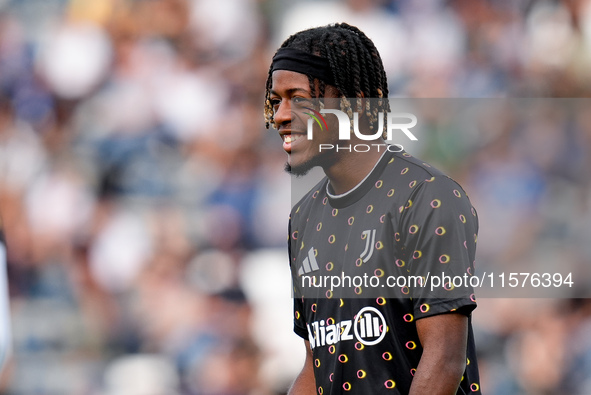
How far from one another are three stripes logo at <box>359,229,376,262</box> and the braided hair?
0.31 m

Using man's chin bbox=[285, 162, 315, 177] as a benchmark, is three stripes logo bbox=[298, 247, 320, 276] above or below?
below

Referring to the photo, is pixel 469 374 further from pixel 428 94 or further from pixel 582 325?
pixel 428 94

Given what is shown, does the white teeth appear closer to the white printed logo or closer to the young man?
the young man

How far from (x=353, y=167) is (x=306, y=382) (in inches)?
24.5

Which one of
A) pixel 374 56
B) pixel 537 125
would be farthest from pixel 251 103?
pixel 374 56

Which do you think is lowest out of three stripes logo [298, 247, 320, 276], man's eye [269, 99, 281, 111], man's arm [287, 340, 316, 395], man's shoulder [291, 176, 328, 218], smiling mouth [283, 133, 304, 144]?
man's arm [287, 340, 316, 395]

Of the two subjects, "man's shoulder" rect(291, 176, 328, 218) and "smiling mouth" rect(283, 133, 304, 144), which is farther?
"man's shoulder" rect(291, 176, 328, 218)

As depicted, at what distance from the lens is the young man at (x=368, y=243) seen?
1812 millimetres

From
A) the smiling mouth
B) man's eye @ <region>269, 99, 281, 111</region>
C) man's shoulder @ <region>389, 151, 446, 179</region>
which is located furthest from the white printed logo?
man's eye @ <region>269, 99, 281, 111</region>

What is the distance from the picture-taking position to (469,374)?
191 cm

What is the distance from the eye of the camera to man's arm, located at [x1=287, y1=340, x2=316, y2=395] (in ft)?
7.34

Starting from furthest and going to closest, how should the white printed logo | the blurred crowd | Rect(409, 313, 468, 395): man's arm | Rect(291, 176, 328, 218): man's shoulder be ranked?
the blurred crowd, Rect(291, 176, 328, 218): man's shoulder, the white printed logo, Rect(409, 313, 468, 395): man's arm

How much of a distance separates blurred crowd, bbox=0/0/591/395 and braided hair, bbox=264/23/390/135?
86.5 inches

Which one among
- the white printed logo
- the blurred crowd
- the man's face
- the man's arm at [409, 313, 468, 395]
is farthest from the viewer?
the blurred crowd
